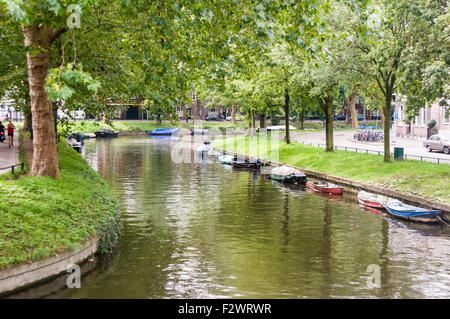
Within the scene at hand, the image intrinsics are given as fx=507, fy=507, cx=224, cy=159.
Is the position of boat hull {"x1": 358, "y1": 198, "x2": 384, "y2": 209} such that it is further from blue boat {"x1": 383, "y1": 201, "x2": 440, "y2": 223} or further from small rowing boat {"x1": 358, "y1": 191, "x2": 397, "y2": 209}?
blue boat {"x1": 383, "y1": 201, "x2": 440, "y2": 223}

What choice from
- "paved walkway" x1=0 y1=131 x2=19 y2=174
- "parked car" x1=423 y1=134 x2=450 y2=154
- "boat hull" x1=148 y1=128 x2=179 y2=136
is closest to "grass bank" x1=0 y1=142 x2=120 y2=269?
"paved walkway" x1=0 y1=131 x2=19 y2=174

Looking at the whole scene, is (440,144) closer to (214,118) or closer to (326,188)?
(326,188)

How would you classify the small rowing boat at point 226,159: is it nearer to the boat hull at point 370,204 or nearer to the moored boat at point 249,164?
the moored boat at point 249,164

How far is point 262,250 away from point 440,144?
103 feet

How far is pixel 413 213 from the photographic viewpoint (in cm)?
2428

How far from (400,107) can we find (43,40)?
63.5 m

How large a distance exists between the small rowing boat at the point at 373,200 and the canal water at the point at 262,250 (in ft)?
1.83

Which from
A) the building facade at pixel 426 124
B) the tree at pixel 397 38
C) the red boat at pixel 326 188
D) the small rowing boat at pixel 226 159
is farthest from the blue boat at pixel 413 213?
the building facade at pixel 426 124

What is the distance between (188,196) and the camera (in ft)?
102

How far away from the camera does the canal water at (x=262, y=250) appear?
15141 mm

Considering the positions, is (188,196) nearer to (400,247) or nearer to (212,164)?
(400,247)

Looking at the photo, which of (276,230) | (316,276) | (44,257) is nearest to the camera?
(44,257)

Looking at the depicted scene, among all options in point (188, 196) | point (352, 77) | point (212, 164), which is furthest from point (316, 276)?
point (212, 164)
